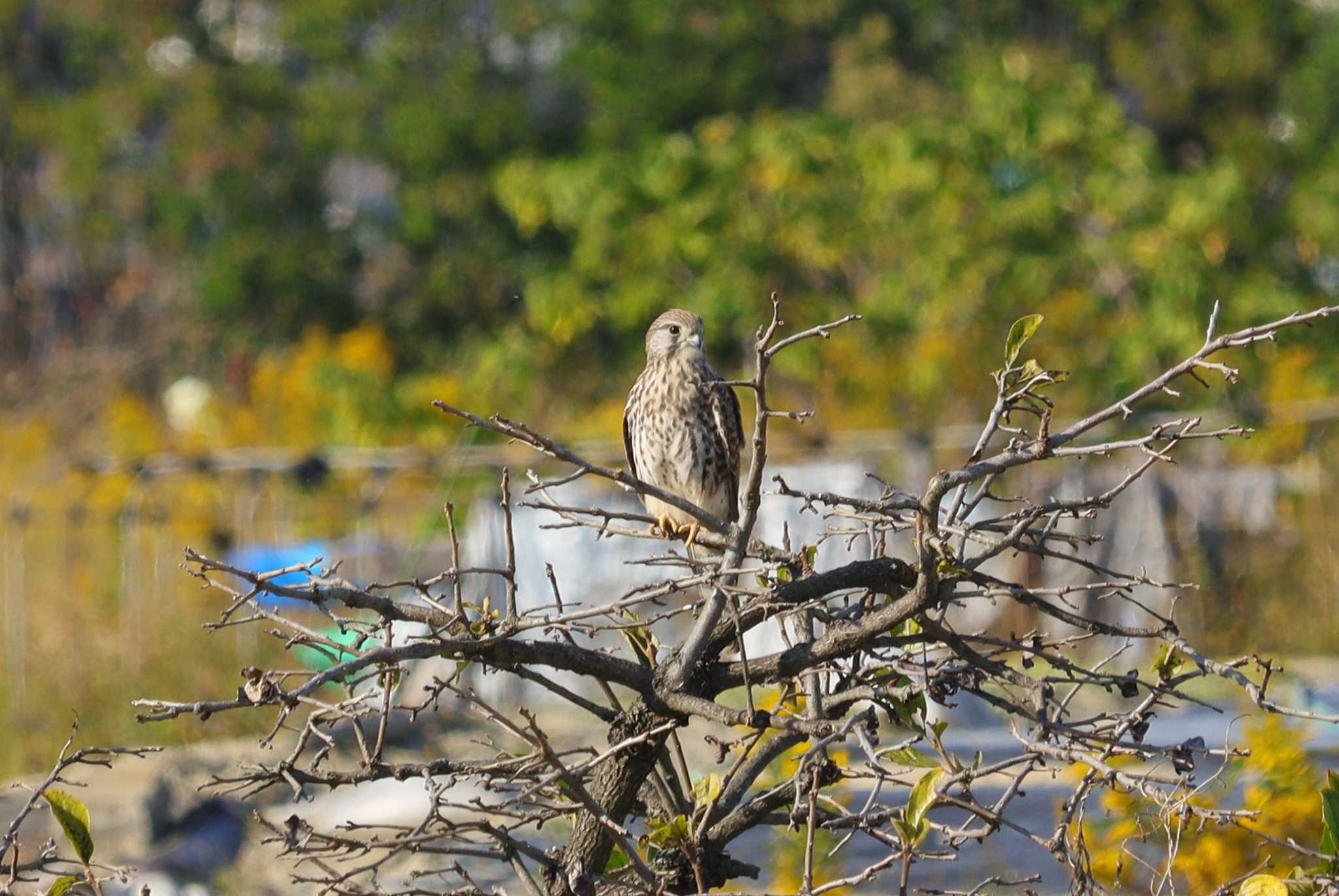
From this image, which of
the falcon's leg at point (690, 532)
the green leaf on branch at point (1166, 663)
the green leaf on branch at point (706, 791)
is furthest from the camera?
the falcon's leg at point (690, 532)

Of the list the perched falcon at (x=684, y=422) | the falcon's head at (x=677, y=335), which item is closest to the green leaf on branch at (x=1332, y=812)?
the perched falcon at (x=684, y=422)

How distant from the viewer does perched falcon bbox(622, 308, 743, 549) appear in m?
4.74

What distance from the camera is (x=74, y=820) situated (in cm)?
230

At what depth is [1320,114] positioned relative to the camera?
14.2 meters

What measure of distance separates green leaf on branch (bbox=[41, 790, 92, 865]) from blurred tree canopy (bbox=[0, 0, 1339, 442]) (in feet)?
24.2

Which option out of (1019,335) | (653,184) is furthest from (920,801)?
(653,184)

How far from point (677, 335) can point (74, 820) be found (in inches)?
108

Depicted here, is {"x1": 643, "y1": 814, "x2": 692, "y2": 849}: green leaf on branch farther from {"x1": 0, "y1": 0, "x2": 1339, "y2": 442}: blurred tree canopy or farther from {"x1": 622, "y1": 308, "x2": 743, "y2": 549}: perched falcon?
{"x1": 0, "y1": 0, "x2": 1339, "y2": 442}: blurred tree canopy

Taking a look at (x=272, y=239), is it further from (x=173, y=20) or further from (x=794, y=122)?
(x=794, y=122)

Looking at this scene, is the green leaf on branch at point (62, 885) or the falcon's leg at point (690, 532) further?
the falcon's leg at point (690, 532)

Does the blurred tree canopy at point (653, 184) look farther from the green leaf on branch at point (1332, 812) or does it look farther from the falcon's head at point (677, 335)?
the green leaf on branch at point (1332, 812)

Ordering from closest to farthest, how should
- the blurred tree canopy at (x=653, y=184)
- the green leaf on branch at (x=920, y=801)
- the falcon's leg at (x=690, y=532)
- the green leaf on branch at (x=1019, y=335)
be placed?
1. the green leaf on branch at (x=920, y=801)
2. the green leaf on branch at (x=1019, y=335)
3. the falcon's leg at (x=690, y=532)
4. the blurred tree canopy at (x=653, y=184)

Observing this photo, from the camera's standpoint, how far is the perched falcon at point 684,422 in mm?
4742

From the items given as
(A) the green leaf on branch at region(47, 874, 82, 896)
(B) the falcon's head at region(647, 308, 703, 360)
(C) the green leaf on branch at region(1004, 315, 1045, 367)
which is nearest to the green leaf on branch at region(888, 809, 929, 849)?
(C) the green leaf on branch at region(1004, 315, 1045, 367)
